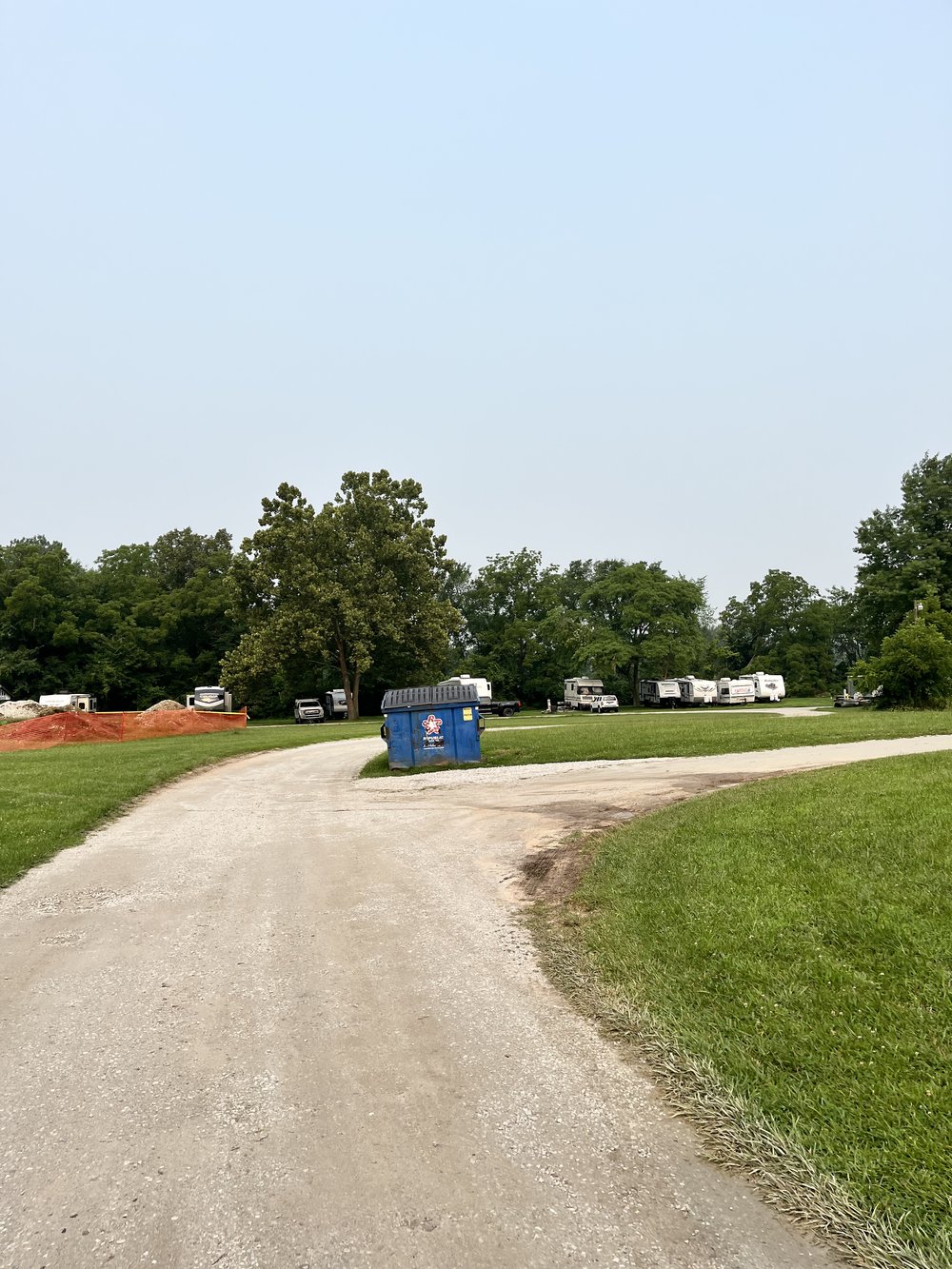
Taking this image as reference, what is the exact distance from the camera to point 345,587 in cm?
5128

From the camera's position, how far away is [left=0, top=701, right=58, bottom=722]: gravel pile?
137 ft

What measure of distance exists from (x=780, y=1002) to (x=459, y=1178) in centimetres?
220

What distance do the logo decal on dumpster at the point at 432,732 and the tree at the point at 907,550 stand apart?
46534 mm

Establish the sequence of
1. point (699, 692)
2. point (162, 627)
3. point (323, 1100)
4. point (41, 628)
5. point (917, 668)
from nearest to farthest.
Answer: point (323, 1100) → point (917, 668) → point (699, 692) → point (41, 628) → point (162, 627)

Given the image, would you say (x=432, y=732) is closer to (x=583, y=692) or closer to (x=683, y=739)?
(x=683, y=739)

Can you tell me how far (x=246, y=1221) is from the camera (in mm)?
2824

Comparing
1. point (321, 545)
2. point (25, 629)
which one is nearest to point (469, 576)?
point (321, 545)

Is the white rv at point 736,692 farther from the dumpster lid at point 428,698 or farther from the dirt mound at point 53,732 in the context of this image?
the dirt mound at point 53,732

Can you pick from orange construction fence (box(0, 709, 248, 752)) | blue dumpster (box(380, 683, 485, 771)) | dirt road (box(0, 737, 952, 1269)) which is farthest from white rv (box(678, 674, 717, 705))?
dirt road (box(0, 737, 952, 1269))

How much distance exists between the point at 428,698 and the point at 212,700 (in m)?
36.3

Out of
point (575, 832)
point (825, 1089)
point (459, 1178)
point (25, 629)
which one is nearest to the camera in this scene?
point (459, 1178)

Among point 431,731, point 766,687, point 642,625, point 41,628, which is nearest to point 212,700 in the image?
point 41,628

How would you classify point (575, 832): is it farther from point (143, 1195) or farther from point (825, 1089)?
point (143, 1195)

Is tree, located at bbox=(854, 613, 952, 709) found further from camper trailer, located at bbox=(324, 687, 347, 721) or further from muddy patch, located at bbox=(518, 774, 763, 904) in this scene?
camper trailer, located at bbox=(324, 687, 347, 721)
